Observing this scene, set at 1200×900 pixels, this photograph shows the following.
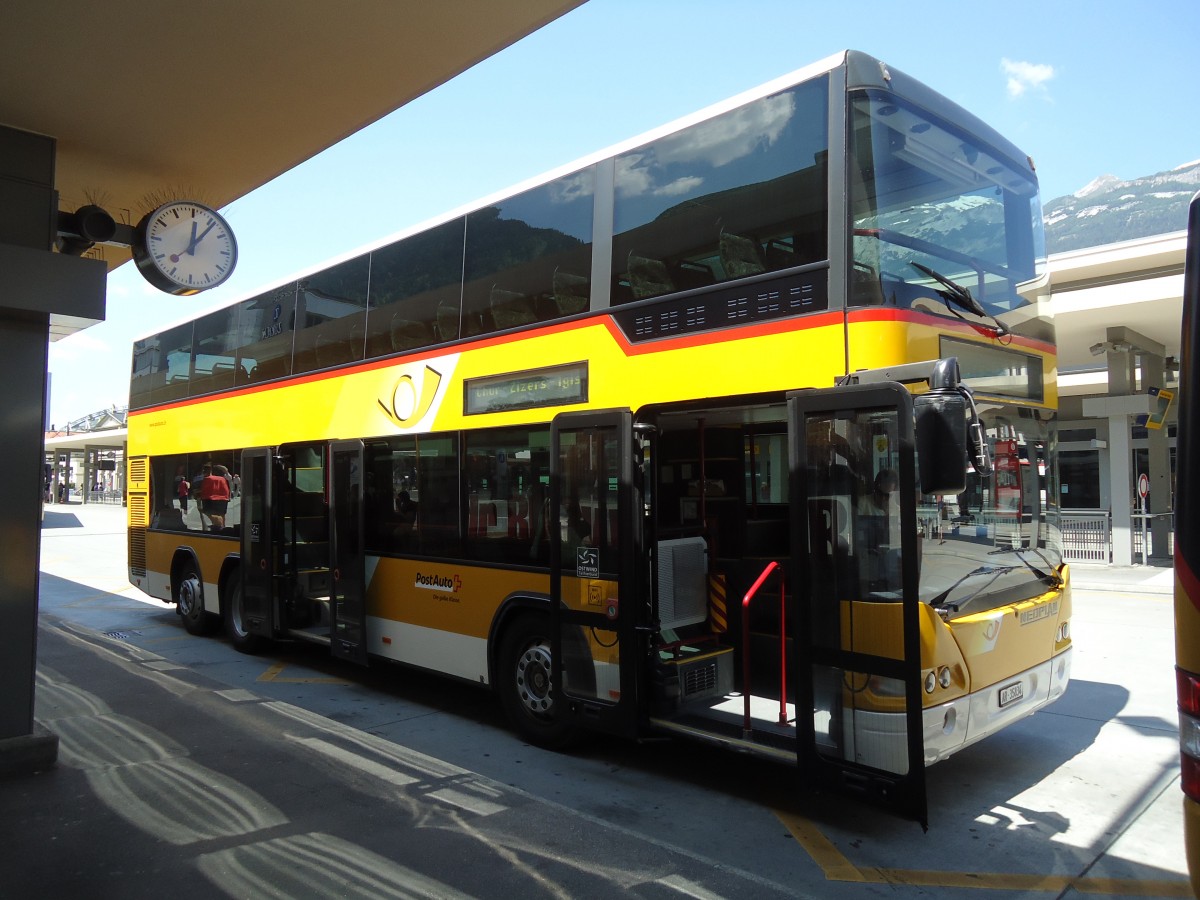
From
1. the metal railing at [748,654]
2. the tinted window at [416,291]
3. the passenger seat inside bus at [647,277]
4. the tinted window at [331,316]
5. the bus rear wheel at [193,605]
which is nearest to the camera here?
the metal railing at [748,654]

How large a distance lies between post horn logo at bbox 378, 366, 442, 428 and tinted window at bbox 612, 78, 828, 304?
2.23m

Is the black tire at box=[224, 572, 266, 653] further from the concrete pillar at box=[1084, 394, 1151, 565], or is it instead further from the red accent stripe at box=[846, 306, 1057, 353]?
the concrete pillar at box=[1084, 394, 1151, 565]

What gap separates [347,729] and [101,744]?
1742 mm

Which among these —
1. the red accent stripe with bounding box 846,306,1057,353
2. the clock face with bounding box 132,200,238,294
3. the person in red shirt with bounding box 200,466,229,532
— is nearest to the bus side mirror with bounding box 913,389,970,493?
→ the red accent stripe with bounding box 846,306,1057,353

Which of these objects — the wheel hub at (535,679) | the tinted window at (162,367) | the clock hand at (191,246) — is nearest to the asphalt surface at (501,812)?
the wheel hub at (535,679)

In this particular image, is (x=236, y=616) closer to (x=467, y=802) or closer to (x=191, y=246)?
(x=191, y=246)

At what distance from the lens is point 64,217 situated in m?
6.10

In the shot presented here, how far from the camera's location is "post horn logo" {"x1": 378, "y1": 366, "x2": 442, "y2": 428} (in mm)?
7383

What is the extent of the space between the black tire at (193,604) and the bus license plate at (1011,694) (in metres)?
9.64

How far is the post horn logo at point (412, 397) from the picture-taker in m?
7.38

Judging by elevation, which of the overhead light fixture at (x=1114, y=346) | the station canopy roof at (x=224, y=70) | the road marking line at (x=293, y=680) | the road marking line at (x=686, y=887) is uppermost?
the overhead light fixture at (x=1114, y=346)

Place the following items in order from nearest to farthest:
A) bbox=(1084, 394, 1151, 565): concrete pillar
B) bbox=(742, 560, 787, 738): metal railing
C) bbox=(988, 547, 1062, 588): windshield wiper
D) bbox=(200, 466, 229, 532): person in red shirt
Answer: bbox=(742, 560, 787, 738): metal railing < bbox=(988, 547, 1062, 588): windshield wiper < bbox=(200, 466, 229, 532): person in red shirt < bbox=(1084, 394, 1151, 565): concrete pillar

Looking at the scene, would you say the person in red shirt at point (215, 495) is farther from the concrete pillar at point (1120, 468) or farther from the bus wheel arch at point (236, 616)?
the concrete pillar at point (1120, 468)

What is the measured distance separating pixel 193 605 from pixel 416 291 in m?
6.17
